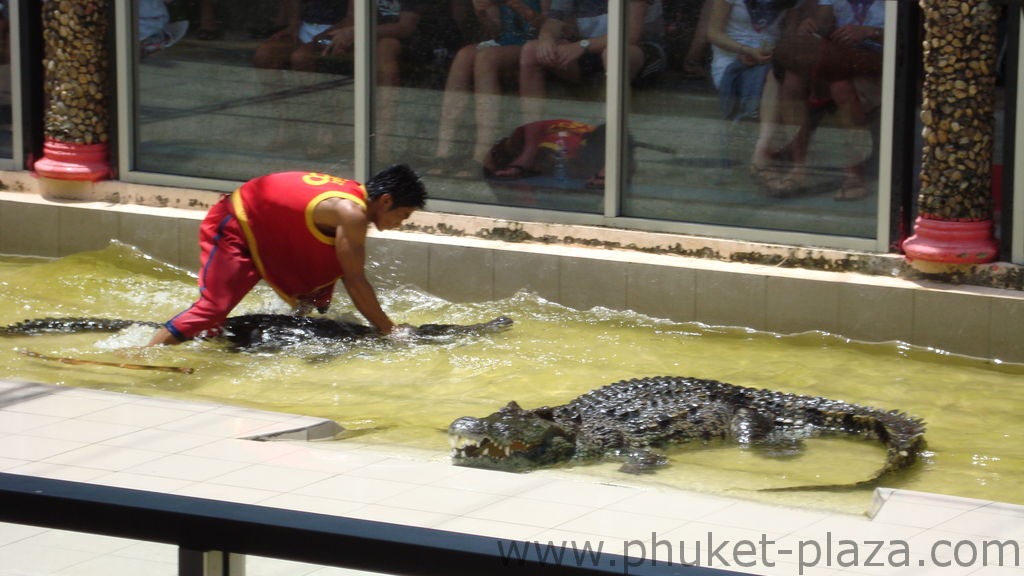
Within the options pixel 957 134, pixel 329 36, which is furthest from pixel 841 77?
pixel 329 36

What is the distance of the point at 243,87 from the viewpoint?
9148 mm

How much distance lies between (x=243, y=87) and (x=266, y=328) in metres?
2.57

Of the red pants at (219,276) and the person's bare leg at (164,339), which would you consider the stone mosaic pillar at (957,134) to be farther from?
the person's bare leg at (164,339)

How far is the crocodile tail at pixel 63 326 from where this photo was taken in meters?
7.23

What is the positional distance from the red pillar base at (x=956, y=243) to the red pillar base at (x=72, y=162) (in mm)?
5301

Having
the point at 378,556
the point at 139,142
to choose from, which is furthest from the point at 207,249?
the point at 378,556

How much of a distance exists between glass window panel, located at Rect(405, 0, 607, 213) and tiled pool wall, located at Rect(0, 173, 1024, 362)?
355mm

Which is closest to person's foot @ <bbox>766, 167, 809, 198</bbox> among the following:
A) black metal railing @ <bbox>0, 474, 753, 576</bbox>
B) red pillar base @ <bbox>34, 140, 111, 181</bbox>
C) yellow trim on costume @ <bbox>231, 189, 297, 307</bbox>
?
yellow trim on costume @ <bbox>231, 189, 297, 307</bbox>

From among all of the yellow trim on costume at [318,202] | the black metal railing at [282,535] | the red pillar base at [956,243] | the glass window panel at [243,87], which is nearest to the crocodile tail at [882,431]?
the red pillar base at [956,243]

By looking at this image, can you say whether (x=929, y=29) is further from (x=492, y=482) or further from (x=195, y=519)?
(x=195, y=519)

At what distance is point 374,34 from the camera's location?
8750mm

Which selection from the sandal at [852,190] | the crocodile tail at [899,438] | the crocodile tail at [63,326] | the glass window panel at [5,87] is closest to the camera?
the crocodile tail at [899,438]

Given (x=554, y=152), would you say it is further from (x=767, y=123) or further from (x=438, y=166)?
(x=767, y=123)

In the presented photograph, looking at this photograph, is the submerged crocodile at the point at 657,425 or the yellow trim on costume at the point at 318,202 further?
the yellow trim on costume at the point at 318,202
